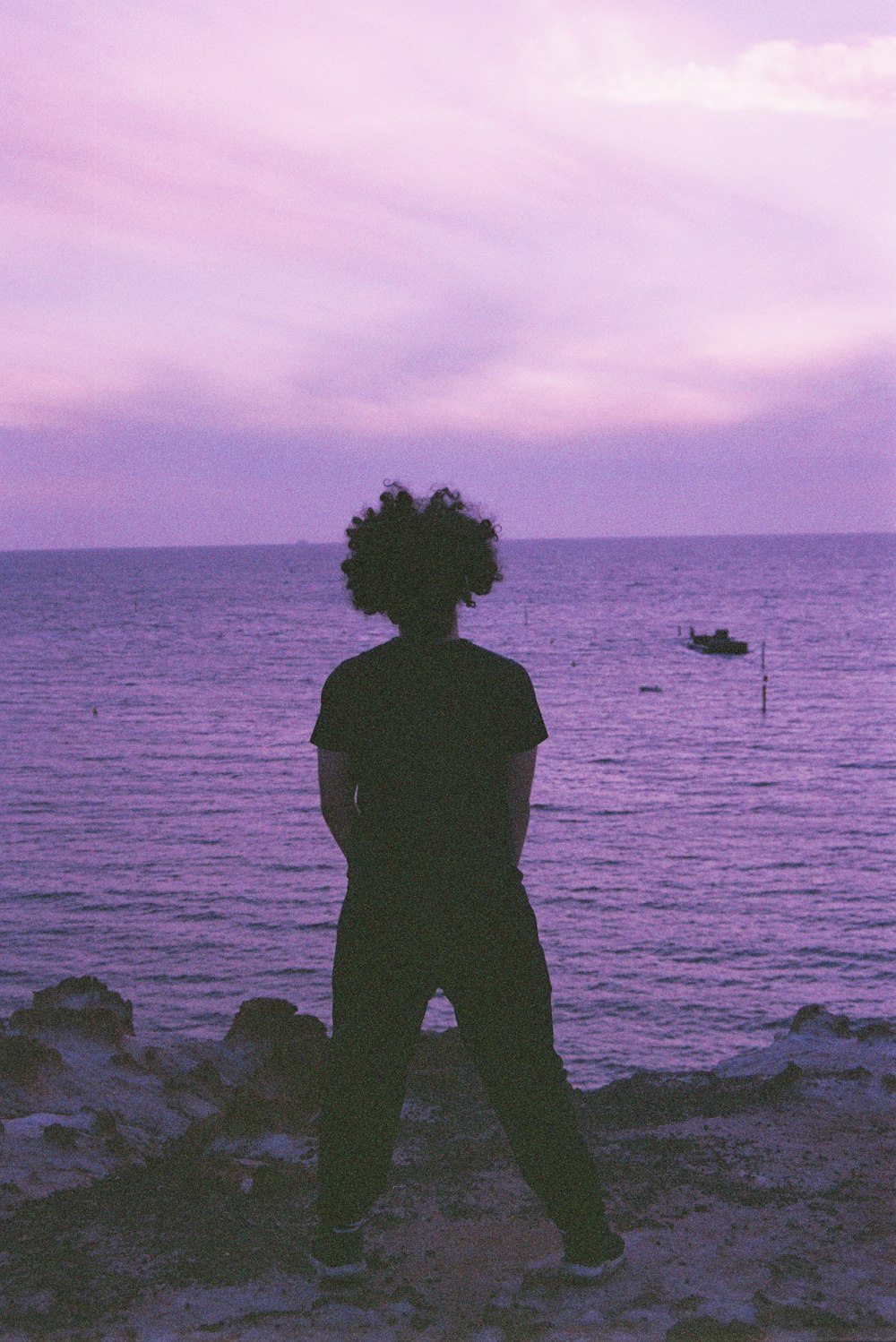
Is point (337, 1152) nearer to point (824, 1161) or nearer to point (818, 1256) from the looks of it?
point (818, 1256)

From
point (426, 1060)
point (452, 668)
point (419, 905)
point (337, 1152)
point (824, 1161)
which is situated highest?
point (452, 668)

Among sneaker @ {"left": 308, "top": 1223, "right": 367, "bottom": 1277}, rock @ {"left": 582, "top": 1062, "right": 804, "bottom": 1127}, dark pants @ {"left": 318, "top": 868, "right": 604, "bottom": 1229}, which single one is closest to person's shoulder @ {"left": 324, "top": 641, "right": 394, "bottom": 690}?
dark pants @ {"left": 318, "top": 868, "right": 604, "bottom": 1229}

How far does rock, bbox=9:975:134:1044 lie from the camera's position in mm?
9492

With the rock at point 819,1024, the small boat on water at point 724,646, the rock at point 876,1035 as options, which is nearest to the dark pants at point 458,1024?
the rock at point 876,1035

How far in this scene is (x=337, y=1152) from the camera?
13.9ft

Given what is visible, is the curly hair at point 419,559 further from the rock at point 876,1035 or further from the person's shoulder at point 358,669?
the rock at point 876,1035

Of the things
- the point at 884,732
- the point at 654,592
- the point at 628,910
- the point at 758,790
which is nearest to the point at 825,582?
the point at 654,592

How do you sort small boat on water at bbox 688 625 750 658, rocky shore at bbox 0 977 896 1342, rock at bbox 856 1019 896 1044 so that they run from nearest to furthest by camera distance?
1. rocky shore at bbox 0 977 896 1342
2. rock at bbox 856 1019 896 1044
3. small boat on water at bbox 688 625 750 658

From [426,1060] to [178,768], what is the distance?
39730 millimetres

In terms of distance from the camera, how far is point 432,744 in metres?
4.05

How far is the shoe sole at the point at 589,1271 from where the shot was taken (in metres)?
4.22

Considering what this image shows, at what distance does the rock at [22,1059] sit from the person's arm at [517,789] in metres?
5.17

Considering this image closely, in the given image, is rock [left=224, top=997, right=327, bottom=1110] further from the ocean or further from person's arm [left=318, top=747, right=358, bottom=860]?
person's arm [left=318, top=747, right=358, bottom=860]

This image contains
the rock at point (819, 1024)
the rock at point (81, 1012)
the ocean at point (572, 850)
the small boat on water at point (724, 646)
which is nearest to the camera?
the rock at point (81, 1012)
